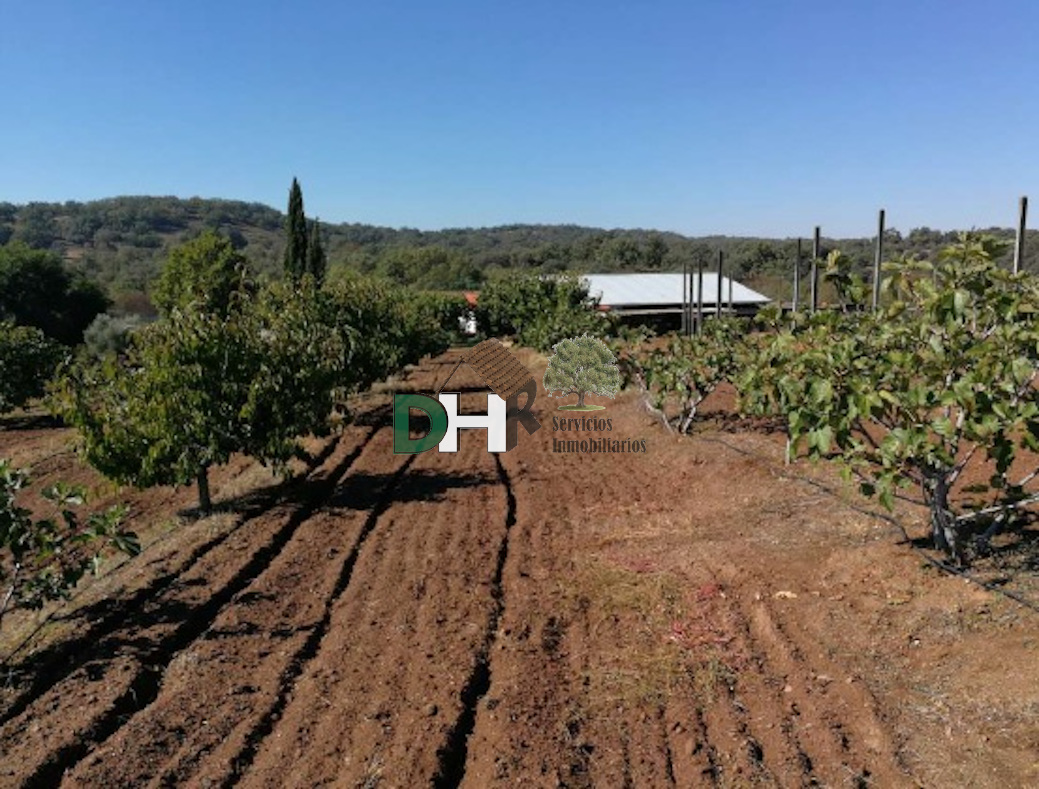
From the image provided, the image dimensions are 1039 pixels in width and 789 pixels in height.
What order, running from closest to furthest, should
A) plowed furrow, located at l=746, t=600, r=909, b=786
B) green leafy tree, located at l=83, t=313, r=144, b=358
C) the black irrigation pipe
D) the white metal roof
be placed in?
plowed furrow, located at l=746, t=600, r=909, b=786, the black irrigation pipe, green leafy tree, located at l=83, t=313, r=144, b=358, the white metal roof

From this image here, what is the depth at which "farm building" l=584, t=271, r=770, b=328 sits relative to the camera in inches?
1580

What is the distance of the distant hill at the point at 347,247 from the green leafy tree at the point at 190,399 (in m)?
26.4

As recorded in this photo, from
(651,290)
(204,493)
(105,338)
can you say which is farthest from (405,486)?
(651,290)

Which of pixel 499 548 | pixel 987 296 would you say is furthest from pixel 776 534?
pixel 987 296

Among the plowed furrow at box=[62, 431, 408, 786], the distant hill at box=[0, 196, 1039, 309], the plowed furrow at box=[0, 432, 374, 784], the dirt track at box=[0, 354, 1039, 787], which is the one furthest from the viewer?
the distant hill at box=[0, 196, 1039, 309]

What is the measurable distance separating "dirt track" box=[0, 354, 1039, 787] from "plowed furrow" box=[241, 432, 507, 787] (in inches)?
0.8

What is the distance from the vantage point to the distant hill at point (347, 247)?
64.6 metres

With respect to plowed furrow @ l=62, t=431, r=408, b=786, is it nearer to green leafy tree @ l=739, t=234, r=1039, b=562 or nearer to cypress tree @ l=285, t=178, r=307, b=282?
green leafy tree @ l=739, t=234, r=1039, b=562

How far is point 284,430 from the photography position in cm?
928

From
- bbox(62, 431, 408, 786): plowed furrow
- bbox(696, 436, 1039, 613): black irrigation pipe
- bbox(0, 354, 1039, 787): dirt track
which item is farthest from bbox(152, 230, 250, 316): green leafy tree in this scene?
bbox(696, 436, 1039, 613): black irrigation pipe

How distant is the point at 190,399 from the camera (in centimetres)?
845

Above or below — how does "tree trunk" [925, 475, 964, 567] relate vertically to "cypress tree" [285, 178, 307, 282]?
below

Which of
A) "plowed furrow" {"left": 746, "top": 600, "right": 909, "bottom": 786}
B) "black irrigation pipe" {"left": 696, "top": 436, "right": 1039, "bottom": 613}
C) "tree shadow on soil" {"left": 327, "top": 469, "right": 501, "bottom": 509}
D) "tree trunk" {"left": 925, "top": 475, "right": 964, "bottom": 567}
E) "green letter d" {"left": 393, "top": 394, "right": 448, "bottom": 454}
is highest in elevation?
"tree trunk" {"left": 925, "top": 475, "right": 964, "bottom": 567}

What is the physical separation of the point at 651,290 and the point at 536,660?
40466mm
